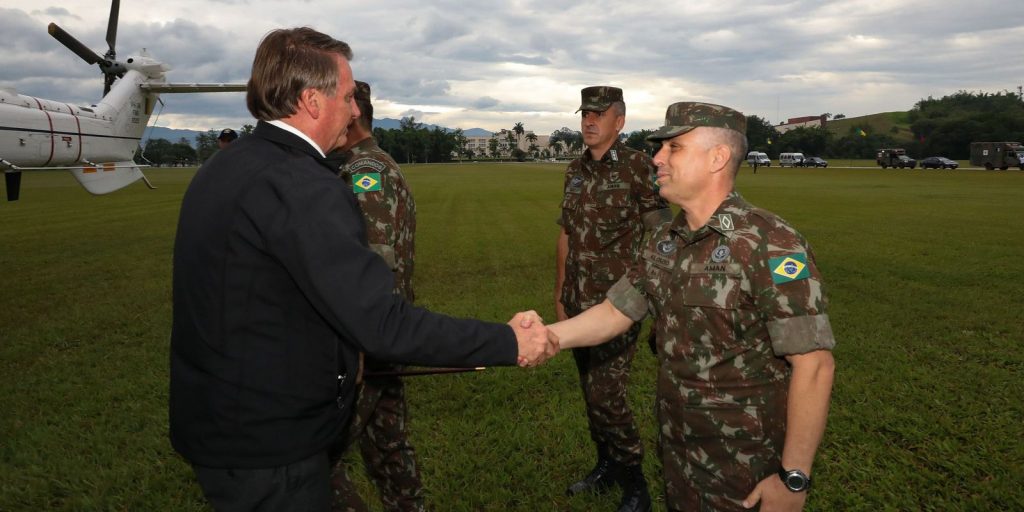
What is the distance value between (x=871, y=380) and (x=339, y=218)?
5917 mm

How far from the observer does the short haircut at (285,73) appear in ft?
6.86

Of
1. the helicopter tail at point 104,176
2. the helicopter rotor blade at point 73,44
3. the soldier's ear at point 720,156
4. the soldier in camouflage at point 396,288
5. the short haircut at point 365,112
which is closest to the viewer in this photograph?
the soldier's ear at point 720,156

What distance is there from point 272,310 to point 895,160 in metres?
73.3

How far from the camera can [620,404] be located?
13.1 feet

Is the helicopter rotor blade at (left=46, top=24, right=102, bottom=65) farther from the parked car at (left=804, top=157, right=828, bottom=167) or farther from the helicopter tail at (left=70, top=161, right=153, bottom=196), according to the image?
the parked car at (left=804, top=157, right=828, bottom=167)

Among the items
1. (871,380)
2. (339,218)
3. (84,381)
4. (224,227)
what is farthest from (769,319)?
(84,381)

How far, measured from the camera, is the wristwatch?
2.15 metres

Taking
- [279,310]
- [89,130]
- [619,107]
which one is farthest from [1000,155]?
[279,310]

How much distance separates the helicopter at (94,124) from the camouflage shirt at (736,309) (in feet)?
55.3

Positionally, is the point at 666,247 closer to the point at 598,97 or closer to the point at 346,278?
the point at 346,278

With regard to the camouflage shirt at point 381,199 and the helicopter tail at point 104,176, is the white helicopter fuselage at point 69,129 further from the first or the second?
the camouflage shirt at point 381,199

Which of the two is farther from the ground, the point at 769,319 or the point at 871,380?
the point at 769,319

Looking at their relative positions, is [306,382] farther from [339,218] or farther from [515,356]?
[515,356]

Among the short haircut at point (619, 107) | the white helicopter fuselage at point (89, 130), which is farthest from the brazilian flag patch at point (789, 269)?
the white helicopter fuselage at point (89, 130)
